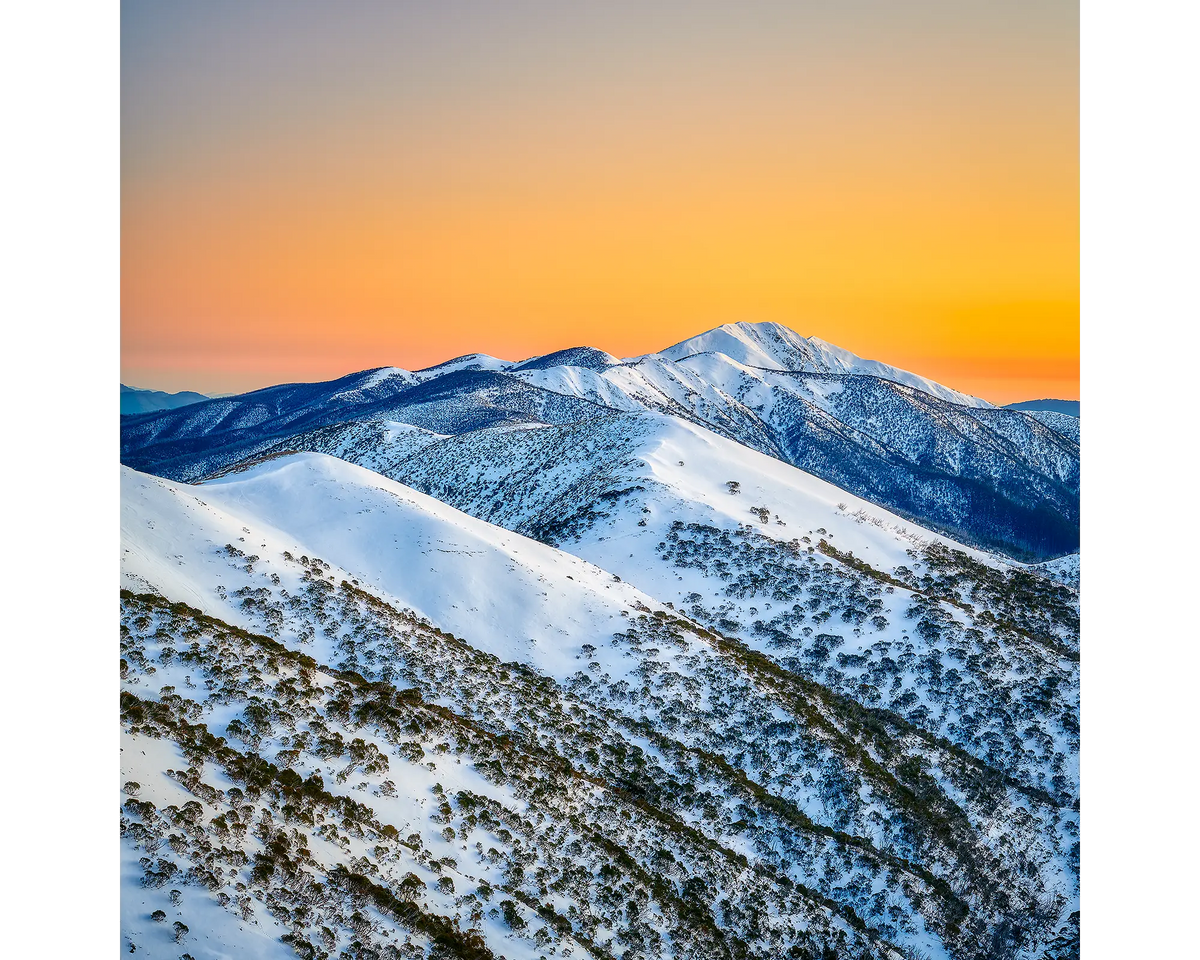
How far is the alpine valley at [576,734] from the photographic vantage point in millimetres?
16656

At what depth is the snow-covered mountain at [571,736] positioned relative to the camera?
16688 mm

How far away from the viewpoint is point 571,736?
90.4 feet

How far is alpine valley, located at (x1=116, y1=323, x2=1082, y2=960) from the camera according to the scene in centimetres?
1666

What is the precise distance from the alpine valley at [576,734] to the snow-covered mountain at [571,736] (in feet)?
0.36

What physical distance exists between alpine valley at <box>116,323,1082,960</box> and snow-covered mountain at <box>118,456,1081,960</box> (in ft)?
0.36

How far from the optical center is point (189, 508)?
34.3 m

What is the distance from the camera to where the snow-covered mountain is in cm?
1669

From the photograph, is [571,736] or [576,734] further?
[576,734]

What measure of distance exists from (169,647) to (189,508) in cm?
1386

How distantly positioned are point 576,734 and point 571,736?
1.00 feet
